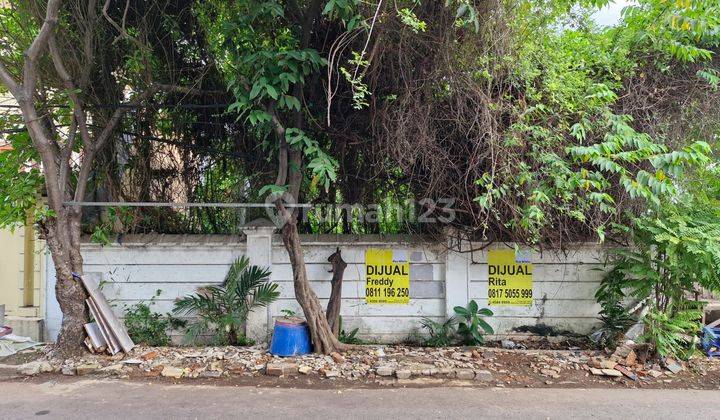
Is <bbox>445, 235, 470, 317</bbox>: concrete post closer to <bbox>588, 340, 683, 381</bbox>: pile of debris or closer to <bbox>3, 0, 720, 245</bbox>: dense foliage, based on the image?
<bbox>3, 0, 720, 245</bbox>: dense foliage

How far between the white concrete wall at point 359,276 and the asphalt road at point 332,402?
1.50 meters

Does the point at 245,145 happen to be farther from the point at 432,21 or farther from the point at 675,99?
the point at 675,99

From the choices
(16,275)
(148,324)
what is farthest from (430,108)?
(16,275)

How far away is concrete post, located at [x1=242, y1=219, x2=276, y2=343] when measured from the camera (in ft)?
19.8

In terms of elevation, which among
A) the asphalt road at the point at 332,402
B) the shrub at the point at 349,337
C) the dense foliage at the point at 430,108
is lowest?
the asphalt road at the point at 332,402

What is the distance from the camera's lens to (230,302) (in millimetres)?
5746

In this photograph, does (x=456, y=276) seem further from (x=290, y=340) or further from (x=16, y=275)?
(x=16, y=275)

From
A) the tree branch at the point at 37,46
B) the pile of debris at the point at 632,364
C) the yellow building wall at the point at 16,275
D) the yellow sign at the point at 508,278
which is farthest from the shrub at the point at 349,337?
the tree branch at the point at 37,46

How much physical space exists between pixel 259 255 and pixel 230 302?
2.37ft

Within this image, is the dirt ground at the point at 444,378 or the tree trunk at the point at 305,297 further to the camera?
the tree trunk at the point at 305,297

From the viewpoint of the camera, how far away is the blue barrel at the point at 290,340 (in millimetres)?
5457

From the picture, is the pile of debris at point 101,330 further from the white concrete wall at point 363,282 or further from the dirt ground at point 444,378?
the white concrete wall at point 363,282

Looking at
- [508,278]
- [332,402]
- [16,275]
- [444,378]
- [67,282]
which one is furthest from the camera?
[16,275]

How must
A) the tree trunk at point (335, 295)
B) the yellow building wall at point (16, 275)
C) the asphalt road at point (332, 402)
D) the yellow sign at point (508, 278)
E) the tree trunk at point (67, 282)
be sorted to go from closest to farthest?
the asphalt road at point (332, 402) < the tree trunk at point (67, 282) < the tree trunk at point (335, 295) < the yellow sign at point (508, 278) < the yellow building wall at point (16, 275)
